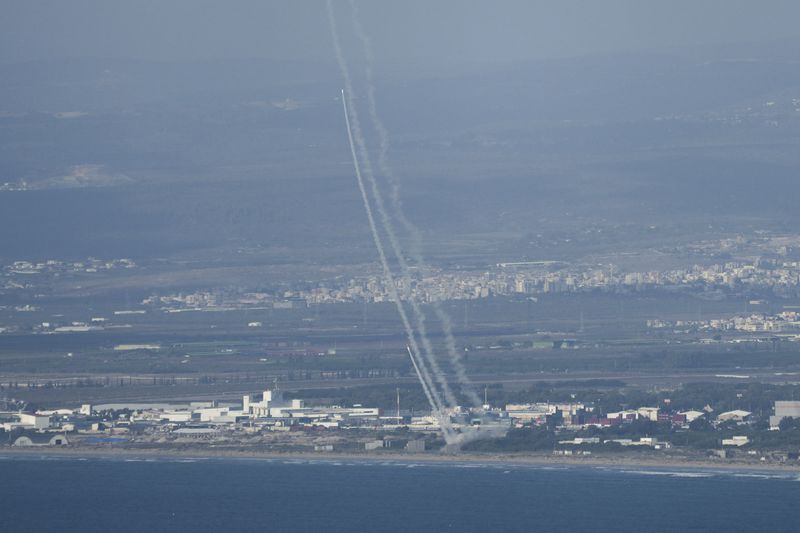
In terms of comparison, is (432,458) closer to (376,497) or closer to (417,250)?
(376,497)

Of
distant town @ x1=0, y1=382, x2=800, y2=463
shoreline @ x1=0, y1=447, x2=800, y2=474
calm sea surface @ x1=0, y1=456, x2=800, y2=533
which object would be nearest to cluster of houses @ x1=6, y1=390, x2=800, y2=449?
distant town @ x1=0, y1=382, x2=800, y2=463

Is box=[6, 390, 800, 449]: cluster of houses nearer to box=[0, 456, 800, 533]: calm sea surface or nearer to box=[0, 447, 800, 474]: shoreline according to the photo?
box=[0, 447, 800, 474]: shoreline

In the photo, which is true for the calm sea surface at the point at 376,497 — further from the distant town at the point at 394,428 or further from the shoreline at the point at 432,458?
the distant town at the point at 394,428

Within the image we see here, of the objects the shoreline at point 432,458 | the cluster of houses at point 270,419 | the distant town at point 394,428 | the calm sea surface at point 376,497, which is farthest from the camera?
the cluster of houses at point 270,419

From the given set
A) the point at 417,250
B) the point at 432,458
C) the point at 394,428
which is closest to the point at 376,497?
the point at 432,458

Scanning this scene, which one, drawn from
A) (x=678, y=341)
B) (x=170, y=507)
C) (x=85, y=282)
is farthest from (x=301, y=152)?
(x=170, y=507)

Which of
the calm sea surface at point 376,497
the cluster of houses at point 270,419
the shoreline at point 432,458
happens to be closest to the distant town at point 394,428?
the cluster of houses at point 270,419
